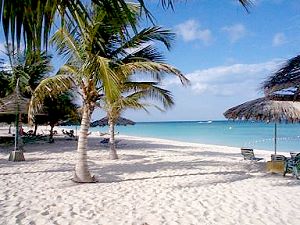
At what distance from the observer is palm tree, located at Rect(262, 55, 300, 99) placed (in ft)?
16.8

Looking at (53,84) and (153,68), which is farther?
(53,84)

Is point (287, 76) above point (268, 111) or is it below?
above

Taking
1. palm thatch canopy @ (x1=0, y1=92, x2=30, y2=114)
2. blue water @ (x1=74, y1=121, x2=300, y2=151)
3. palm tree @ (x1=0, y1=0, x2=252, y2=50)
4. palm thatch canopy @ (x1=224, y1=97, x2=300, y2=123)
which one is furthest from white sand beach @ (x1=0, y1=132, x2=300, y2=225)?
blue water @ (x1=74, y1=121, x2=300, y2=151)

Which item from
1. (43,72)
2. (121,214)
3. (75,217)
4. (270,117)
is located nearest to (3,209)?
(75,217)

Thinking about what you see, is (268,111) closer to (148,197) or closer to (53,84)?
(148,197)

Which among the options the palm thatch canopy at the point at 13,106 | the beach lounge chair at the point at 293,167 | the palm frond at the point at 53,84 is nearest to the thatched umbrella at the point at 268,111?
the beach lounge chair at the point at 293,167

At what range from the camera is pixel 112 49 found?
22.6 feet

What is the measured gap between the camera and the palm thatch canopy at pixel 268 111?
32.3 ft

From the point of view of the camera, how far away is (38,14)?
3.06 ft

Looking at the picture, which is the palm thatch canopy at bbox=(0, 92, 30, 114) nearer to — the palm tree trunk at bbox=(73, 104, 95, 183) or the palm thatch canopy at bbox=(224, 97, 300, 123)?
the palm tree trunk at bbox=(73, 104, 95, 183)

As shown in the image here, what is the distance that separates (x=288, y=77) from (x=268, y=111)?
15.5 feet

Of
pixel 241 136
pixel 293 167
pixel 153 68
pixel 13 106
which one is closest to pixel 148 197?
pixel 153 68

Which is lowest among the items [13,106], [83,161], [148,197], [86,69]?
[148,197]

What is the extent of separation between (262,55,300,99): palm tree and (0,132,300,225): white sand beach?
1.98 m
